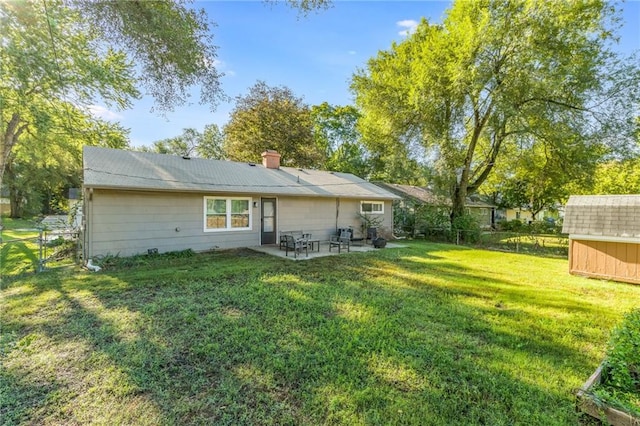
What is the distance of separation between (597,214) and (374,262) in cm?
603

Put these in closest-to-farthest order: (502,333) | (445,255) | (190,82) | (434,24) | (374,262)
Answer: (502,333) → (190,82) → (374,262) → (445,255) → (434,24)

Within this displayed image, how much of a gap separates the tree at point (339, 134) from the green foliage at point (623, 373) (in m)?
27.0

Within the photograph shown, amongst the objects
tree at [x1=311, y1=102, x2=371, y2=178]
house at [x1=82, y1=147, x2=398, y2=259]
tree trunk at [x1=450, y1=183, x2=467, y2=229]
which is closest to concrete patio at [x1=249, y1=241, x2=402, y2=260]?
house at [x1=82, y1=147, x2=398, y2=259]

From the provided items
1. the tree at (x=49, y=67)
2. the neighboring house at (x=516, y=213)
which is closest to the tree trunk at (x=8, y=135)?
the tree at (x=49, y=67)

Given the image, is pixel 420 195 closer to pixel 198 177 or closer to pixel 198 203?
pixel 198 177

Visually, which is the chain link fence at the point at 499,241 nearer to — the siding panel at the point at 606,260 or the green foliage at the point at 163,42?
the siding panel at the point at 606,260

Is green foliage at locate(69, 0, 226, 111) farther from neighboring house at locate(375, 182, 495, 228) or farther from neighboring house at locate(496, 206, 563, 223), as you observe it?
neighboring house at locate(496, 206, 563, 223)

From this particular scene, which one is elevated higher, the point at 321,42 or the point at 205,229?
the point at 321,42

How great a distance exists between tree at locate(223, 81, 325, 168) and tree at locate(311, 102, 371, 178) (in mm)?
6847

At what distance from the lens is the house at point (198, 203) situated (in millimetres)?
8195

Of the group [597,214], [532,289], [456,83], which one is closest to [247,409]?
[532,289]

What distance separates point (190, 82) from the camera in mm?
6316

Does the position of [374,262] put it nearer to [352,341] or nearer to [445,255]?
[445,255]

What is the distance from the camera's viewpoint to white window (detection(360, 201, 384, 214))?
14.3 m
